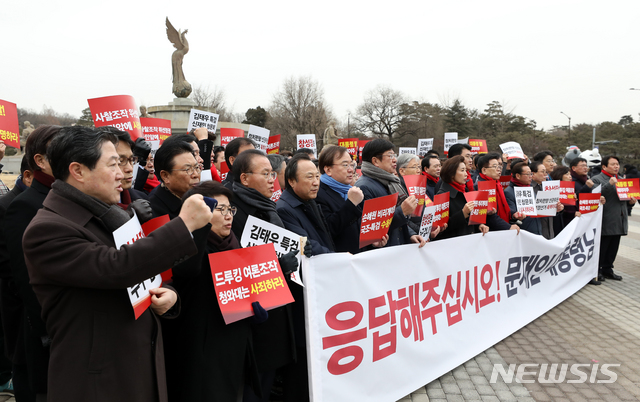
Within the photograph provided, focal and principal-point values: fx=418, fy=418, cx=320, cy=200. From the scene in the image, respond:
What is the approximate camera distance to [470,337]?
13.5 feet

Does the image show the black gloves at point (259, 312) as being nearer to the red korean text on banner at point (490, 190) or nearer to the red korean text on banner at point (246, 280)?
the red korean text on banner at point (246, 280)

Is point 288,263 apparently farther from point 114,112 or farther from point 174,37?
point 174,37

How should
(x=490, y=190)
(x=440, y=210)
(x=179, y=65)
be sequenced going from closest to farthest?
(x=440, y=210) → (x=490, y=190) → (x=179, y=65)

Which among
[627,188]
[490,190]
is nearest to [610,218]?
[627,188]

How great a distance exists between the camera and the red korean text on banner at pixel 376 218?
3.25 m

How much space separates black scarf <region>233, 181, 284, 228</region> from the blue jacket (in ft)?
4.09

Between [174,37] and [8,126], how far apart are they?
1536cm

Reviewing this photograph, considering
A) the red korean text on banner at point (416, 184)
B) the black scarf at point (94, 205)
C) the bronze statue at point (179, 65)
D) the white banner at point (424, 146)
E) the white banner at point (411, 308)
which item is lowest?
the white banner at point (411, 308)

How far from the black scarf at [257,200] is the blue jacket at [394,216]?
1.25m

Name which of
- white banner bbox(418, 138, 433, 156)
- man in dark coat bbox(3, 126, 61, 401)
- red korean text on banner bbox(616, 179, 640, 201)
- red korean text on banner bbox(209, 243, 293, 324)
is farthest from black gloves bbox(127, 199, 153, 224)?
white banner bbox(418, 138, 433, 156)

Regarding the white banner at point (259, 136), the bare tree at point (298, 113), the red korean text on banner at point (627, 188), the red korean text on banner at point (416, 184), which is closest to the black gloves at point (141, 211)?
the red korean text on banner at point (416, 184)

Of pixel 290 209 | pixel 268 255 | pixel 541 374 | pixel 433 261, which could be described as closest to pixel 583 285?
pixel 541 374

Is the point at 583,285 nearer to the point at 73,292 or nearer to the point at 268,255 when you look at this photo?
the point at 268,255

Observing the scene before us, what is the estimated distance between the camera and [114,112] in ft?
14.8
